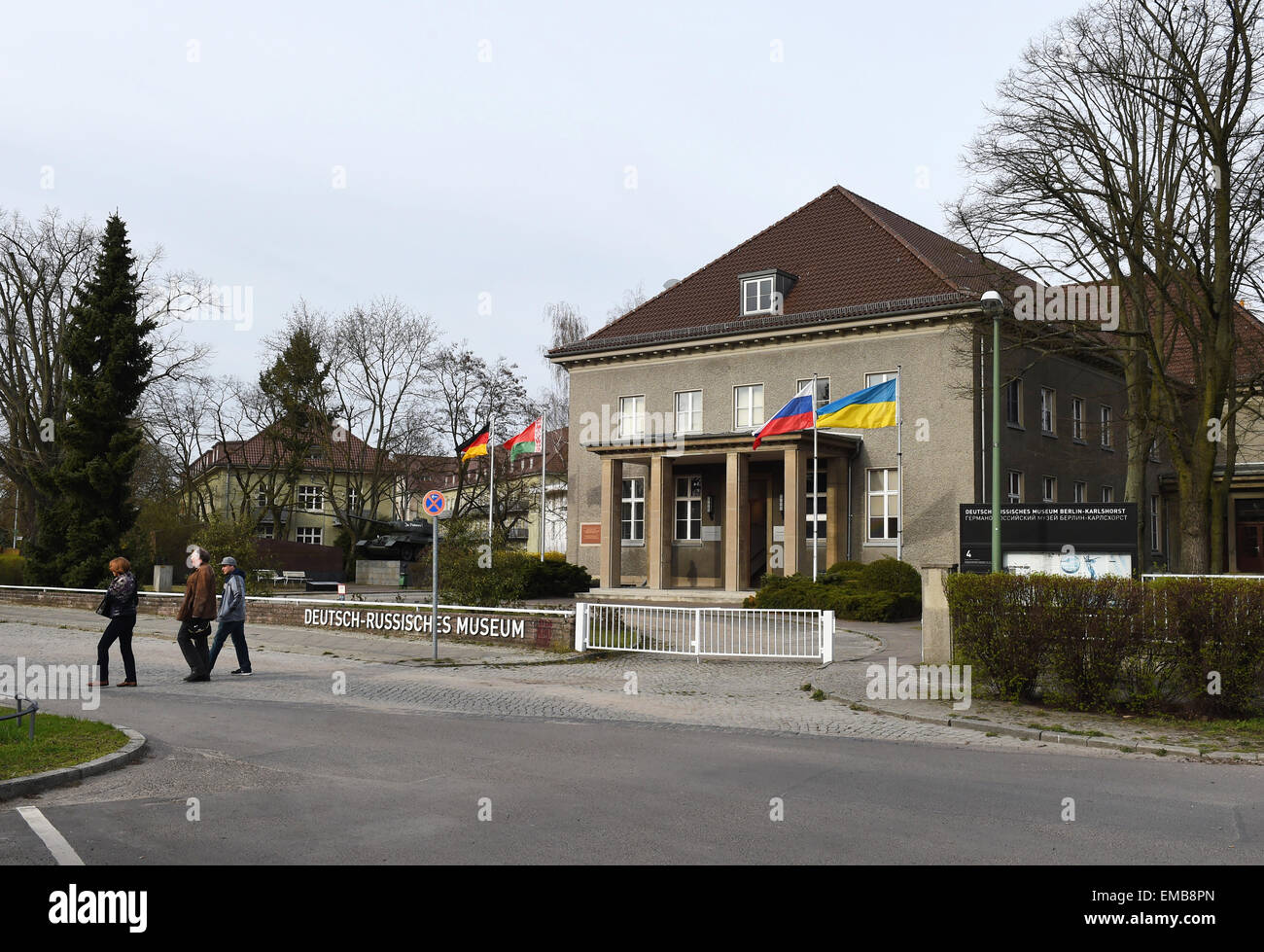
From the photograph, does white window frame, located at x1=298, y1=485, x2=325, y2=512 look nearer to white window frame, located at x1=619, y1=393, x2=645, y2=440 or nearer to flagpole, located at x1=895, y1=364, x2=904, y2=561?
white window frame, located at x1=619, y1=393, x2=645, y2=440

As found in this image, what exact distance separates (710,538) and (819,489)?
4585 mm

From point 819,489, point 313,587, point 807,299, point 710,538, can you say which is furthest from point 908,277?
point 313,587

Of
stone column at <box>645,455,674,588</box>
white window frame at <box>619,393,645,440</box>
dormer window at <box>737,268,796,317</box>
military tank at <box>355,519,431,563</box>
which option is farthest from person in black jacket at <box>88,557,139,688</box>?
military tank at <box>355,519,431,563</box>

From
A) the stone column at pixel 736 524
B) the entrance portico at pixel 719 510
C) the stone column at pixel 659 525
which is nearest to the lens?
the entrance portico at pixel 719 510

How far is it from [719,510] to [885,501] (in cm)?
625

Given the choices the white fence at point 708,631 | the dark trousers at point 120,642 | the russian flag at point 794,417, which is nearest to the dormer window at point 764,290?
the russian flag at point 794,417

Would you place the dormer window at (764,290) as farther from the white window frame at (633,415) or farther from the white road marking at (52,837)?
the white road marking at (52,837)

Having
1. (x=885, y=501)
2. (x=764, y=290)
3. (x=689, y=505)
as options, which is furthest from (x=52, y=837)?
(x=764, y=290)

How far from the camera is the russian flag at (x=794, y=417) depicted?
103 feet

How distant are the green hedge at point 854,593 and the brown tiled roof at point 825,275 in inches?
357

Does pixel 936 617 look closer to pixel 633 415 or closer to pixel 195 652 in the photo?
pixel 195 652

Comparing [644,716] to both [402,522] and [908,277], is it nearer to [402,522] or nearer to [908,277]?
[908,277]

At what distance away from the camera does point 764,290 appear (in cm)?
3956

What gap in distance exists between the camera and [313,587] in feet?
145
